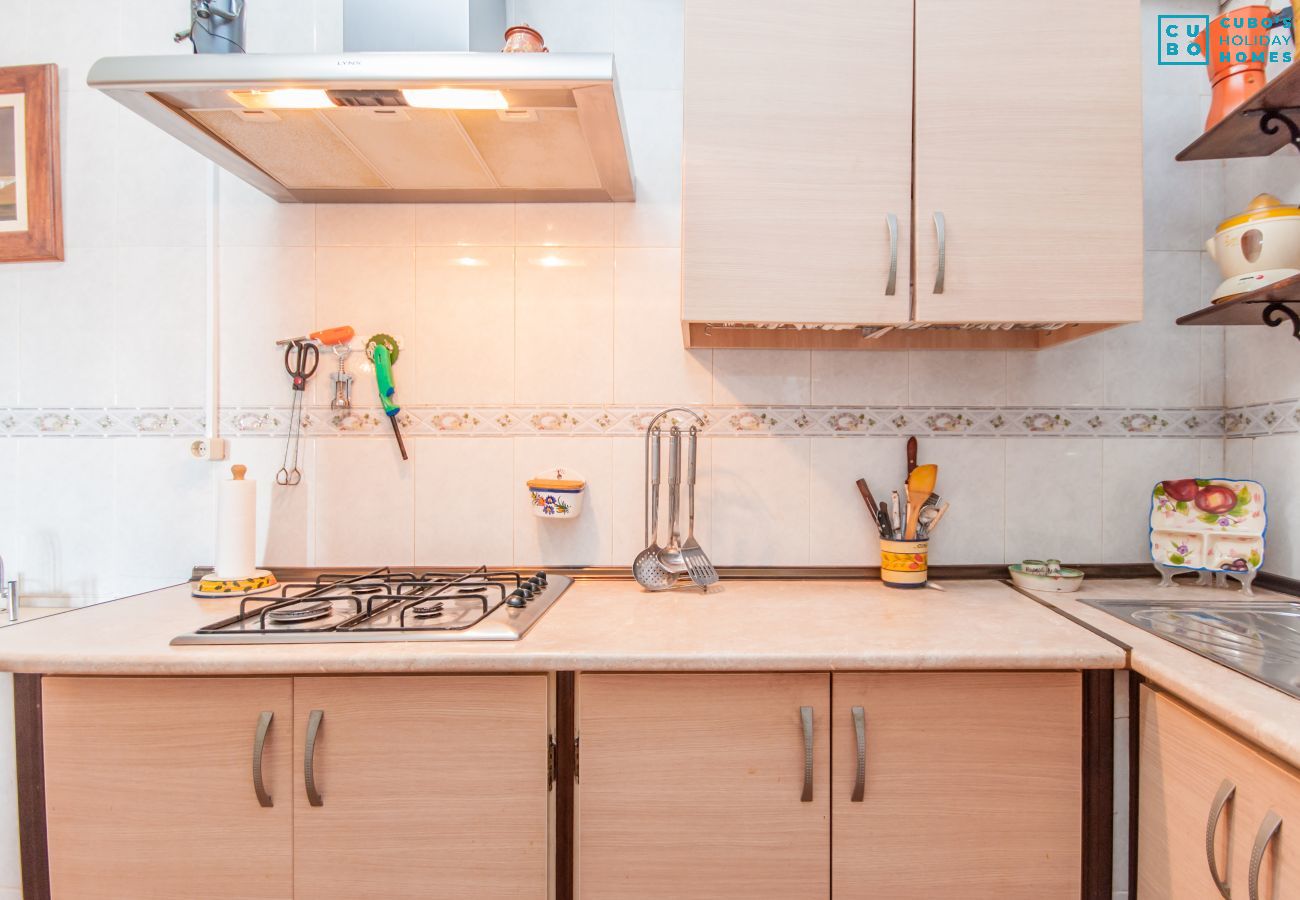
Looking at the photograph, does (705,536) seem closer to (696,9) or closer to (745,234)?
(745,234)

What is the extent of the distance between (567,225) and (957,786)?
1.51 m

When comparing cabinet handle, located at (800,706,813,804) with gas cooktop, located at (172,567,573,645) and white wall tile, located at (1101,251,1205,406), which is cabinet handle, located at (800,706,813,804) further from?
white wall tile, located at (1101,251,1205,406)

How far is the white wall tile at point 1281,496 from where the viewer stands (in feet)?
4.84

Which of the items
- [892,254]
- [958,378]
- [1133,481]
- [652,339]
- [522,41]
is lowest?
[1133,481]

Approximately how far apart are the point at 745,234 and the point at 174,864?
61.1 inches

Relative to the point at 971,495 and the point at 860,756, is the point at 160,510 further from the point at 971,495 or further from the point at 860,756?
the point at 971,495

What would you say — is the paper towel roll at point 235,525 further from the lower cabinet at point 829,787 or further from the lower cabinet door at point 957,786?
the lower cabinet door at point 957,786

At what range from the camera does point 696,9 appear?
1312 millimetres

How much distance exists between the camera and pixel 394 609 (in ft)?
4.42

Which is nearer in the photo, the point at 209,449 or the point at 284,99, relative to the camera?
the point at 284,99

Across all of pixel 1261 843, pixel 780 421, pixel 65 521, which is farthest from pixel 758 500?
pixel 65 521

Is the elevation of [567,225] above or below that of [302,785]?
above

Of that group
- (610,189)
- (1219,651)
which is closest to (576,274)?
(610,189)

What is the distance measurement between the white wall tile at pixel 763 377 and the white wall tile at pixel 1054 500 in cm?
58
